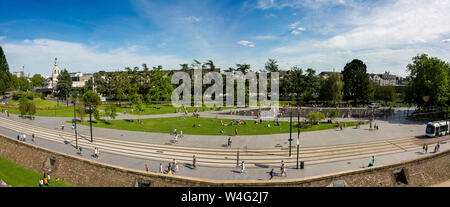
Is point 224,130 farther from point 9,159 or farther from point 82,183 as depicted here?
point 9,159

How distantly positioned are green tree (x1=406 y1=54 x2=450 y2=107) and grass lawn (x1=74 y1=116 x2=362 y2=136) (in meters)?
16.3

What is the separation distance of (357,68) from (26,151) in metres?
77.2

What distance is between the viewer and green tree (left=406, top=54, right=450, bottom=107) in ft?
136

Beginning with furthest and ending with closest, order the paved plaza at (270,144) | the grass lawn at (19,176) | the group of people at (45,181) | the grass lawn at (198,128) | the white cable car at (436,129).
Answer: the grass lawn at (198,128) < the white cable car at (436,129) < the grass lawn at (19,176) < the group of people at (45,181) < the paved plaza at (270,144)

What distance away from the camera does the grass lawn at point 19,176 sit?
22.4 m

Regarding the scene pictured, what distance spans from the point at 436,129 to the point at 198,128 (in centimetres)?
3167

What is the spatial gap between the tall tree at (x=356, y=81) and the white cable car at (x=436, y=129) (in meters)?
37.2

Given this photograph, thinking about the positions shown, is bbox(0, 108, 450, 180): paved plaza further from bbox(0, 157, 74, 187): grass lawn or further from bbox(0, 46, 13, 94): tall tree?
bbox(0, 46, 13, 94): tall tree

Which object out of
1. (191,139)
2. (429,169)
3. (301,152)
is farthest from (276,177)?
(429,169)

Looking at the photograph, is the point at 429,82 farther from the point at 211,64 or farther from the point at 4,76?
the point at 4,76

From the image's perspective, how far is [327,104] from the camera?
67312mm

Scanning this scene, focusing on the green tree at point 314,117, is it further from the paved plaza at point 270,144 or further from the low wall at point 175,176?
the low wall at point 175,176

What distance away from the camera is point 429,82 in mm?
41781

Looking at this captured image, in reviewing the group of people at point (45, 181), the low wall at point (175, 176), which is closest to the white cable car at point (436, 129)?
the low wall at point (175, 176)
